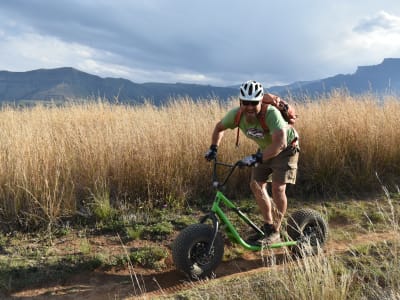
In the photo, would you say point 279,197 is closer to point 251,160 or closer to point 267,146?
point 267,146

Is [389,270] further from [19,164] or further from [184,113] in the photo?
[184,113]

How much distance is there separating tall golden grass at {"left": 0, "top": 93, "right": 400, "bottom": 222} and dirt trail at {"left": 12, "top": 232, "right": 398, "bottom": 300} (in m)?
1.13

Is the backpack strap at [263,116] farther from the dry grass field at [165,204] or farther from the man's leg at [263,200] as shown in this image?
the dry grass field at [165,204]

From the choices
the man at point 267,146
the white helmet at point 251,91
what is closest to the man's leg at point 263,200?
the man at point 267,146

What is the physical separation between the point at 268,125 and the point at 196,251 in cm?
162

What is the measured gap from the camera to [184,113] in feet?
23.7

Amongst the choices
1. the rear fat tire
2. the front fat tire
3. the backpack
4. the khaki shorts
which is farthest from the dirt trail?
the backpack

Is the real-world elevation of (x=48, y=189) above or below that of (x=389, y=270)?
above

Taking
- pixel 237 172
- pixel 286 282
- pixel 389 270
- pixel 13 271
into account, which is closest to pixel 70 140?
pixel 13 271

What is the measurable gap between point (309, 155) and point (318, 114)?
1.27 meters

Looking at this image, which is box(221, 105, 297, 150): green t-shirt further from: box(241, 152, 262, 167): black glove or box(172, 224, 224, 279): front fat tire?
box(172, 224, 224, 279): front fat tire

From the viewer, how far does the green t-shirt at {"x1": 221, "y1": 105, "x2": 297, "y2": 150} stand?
11.4 ft

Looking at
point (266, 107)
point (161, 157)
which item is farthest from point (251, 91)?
point (161, 157)

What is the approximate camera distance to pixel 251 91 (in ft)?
11.0
